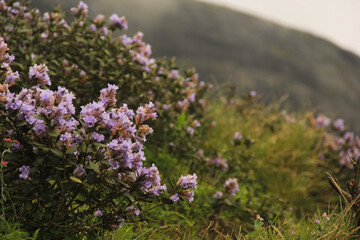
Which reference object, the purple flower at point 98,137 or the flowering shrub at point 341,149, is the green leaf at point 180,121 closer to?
the purple flower at point 98,137

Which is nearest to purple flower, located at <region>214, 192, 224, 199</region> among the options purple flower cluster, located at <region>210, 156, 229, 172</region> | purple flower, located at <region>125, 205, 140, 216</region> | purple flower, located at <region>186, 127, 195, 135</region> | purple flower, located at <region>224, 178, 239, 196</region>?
purple flower, located at <region>224, 178, 239, 196</region>

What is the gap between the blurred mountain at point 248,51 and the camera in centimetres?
924

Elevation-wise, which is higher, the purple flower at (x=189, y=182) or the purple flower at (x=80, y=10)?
the purple flower at (x=80, y=10)

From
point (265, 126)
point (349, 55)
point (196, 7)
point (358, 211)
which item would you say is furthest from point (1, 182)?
point (349, 55)

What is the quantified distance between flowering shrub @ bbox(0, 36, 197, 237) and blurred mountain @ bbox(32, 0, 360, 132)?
582 centimetres

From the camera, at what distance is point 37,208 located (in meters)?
2.21

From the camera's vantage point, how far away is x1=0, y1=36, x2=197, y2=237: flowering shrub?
1906 millimetres

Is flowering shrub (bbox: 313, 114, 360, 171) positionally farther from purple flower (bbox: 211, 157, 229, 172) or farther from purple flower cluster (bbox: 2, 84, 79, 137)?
purple flower cluster (bbox: 2, 84, 79, 137)

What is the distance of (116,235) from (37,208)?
1.82ft

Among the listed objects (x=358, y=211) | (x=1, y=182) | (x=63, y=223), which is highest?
(x=1, y=182)

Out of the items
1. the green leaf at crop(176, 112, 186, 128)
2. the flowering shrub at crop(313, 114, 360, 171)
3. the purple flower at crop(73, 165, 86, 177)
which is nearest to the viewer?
the purple flower at crop(73, 165, 86, 177)

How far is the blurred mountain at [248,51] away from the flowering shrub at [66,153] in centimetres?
582

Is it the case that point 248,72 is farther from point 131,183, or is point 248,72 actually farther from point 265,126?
point 131,183

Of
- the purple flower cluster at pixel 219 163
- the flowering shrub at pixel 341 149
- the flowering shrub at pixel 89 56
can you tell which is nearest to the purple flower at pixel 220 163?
the purple flower cluster at pixel 219 163
